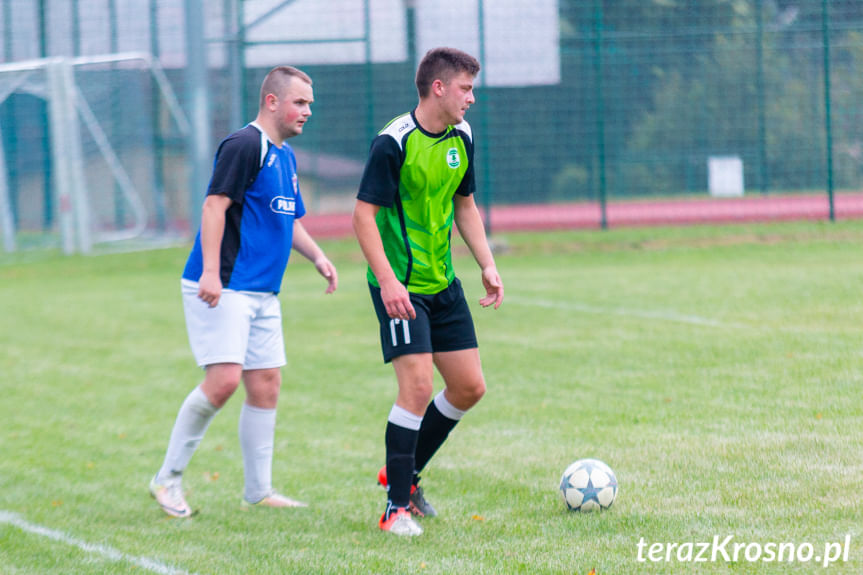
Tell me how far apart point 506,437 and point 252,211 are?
7.02ft

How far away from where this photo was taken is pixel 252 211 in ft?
15.4

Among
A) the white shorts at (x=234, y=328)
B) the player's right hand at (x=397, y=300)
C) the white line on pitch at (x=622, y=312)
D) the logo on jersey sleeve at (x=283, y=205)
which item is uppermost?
the logo on jersey sleeve at (x=283, y=205)

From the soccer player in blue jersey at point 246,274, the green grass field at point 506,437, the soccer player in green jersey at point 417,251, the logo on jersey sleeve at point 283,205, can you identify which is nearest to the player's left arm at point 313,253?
the soccer player in blue jersey at point 246,274

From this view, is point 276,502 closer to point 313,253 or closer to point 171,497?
point 171,497

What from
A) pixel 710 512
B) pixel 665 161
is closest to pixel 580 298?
pixel 710 512

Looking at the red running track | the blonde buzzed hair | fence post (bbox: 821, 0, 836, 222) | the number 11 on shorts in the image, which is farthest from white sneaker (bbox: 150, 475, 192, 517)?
fence post (bbox: 821, 0, 836, 222)

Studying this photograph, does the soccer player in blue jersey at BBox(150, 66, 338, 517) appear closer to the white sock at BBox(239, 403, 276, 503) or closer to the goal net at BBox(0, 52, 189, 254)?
the white sock at BBox(239, 403, 276, 503)

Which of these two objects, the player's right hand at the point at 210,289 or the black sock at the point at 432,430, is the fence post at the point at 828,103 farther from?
the player's right hand at the point at 210,289

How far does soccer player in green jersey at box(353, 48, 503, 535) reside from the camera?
14.1ft

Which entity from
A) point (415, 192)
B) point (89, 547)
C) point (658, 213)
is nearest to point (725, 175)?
point (658, 213)

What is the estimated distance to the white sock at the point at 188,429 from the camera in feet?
15.6

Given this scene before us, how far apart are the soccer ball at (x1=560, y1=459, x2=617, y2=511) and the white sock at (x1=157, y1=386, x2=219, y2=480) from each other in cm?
160

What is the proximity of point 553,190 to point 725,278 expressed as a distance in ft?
27.2

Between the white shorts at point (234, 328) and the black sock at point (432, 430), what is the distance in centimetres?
76
